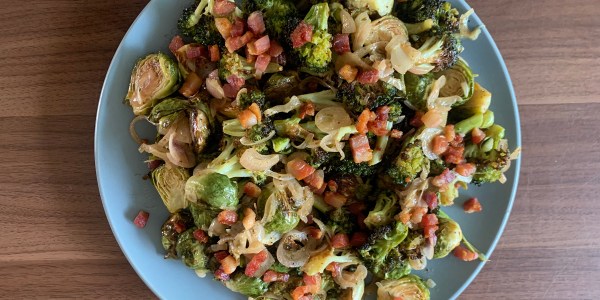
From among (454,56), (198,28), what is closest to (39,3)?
(198,28)

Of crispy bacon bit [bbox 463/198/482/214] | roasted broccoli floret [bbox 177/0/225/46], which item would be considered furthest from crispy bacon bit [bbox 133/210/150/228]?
crispy bacon bit [bbox 463/198/482/214]

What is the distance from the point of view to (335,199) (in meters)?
2.38

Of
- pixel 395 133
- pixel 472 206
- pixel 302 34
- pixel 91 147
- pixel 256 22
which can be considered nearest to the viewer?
pixel 302 34

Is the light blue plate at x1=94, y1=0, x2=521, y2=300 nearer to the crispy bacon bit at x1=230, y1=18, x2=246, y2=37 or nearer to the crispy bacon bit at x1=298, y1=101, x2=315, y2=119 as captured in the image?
the crispy bacon bit at x1=230, y1=18, x2=246, y2=37

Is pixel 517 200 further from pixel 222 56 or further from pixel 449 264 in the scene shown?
pixel 222 56

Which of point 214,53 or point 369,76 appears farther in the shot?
point 214,53

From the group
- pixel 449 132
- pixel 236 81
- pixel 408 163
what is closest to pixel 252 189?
pixel 236 81

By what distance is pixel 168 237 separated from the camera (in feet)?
7.82

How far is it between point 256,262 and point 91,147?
1108mm

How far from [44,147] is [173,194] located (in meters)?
0.89

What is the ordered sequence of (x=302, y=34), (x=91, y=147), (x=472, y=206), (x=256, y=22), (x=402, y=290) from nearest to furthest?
(x=302, y=34) < (x=256, y=22) < (x=402, y=290) < (x=472, y=206) < (x=91, y=147)

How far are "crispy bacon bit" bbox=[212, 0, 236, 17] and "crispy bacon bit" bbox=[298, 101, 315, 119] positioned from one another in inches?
20.6

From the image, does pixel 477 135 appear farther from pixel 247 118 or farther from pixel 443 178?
pixel 247 118

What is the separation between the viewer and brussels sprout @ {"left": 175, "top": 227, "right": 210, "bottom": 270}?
2.33m
